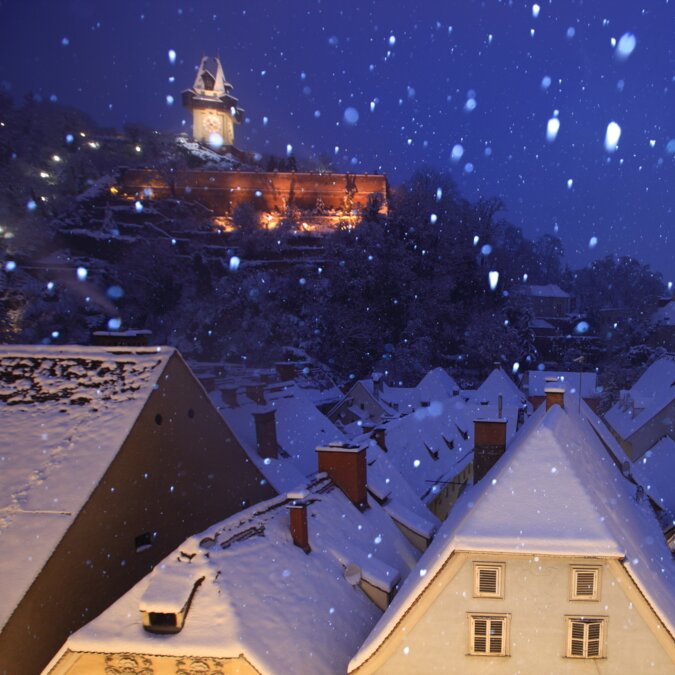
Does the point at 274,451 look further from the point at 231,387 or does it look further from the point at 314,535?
the point at 314,535

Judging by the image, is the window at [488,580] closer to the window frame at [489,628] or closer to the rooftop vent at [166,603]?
the window frame at [489,628]

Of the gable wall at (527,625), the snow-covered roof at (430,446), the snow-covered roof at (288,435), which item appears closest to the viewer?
the gable wall at (527,625)

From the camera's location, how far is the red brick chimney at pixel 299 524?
9.23 metres

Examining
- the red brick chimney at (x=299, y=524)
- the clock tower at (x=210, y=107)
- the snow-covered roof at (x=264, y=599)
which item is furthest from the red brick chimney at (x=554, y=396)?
the clock tower at (x=210, y=107)

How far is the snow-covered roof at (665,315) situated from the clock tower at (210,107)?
74843 millimetres

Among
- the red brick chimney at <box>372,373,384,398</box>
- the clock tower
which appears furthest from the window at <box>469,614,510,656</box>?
the clock tower

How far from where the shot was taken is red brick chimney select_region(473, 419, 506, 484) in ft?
41.6

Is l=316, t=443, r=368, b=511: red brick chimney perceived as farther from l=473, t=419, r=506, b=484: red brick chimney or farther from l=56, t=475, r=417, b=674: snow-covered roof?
l=473, t=419, r=506, b=484: red brick chimney

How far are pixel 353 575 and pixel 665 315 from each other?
64028 mm

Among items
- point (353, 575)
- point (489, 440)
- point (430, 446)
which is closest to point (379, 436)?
point (430, 446)

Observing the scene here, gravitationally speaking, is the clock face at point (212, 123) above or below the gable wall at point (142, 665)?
above

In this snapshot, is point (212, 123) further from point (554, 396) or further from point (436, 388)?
point (554, 396)

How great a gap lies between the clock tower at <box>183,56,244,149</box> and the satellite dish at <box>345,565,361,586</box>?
318ft

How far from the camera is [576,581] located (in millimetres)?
7367
